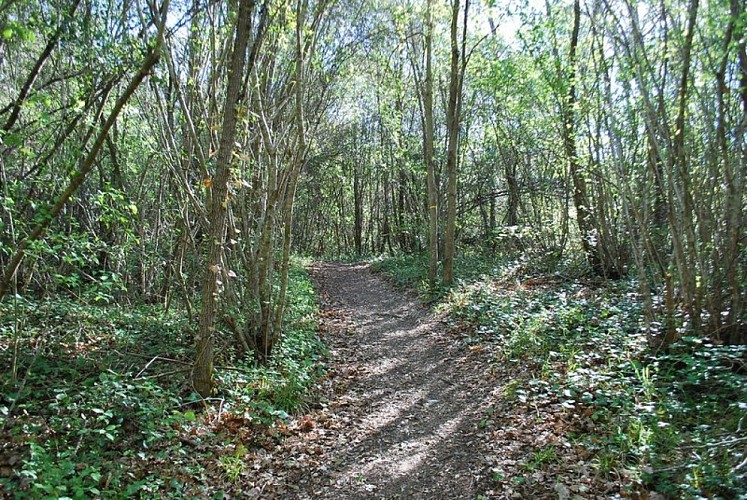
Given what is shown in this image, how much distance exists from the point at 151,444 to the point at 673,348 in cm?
585

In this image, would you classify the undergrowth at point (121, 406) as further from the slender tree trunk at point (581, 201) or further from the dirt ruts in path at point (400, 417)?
the slender tree trunk at point (581, 201)

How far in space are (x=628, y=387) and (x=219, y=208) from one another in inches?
193

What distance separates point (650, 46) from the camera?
5.66 m

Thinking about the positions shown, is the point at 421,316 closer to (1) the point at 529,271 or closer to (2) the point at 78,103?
(1) the point at 529,271

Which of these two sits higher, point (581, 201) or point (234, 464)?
point (581, 201)

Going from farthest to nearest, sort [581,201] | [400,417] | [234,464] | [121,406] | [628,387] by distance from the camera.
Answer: [581,201], [400,417], [628,387], [121,406], [234,464]

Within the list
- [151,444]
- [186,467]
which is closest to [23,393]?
[151,444]

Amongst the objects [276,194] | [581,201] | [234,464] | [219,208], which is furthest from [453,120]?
[234,464]

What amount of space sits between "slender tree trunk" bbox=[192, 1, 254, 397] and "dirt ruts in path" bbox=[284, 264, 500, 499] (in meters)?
1.57

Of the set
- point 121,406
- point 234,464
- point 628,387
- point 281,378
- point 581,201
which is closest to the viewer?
point 234,464

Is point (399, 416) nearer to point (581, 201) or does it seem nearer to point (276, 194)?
point (276, 194)

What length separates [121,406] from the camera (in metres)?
4.56

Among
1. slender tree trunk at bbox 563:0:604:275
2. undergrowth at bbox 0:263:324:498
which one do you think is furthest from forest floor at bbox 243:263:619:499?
slender tree trunk at bbox 563:0:604:275

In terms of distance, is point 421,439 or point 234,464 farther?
point 421,439
